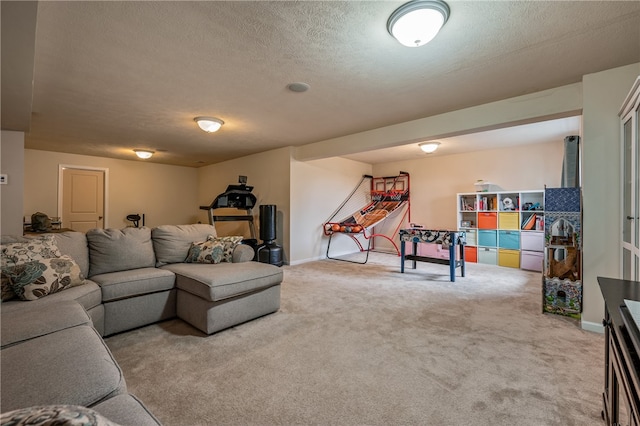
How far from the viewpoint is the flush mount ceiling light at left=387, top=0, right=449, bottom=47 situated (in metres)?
1.66

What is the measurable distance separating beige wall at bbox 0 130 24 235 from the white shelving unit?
7318mm

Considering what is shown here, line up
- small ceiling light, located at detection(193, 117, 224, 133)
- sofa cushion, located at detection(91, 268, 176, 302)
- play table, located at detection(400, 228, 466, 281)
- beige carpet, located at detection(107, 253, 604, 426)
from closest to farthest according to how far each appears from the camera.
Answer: beige carpet, located at detection(107, 253, 604, 426) → sofa cushion, located at detection(91, 268, 176, 302) → small ceiling light, located at detection(193, 117, 224, 133) → play table, located at detection(400, 228, 466, 281)

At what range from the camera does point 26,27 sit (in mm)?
1554

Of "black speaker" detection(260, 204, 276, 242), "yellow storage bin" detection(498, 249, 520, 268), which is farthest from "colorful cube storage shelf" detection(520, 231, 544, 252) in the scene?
"black speaker" detection(260, 204, 276, 242)

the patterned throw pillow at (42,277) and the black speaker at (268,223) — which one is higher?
the black speaker at (268,223)

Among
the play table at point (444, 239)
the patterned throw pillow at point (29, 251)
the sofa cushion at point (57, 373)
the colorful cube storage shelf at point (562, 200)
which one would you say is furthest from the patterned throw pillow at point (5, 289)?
the colorful cube storage shelf at point (562, 200)

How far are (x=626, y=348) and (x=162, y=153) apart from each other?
7196 millimetres

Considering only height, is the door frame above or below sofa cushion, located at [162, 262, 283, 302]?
above

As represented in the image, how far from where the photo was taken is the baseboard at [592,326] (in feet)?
8.07

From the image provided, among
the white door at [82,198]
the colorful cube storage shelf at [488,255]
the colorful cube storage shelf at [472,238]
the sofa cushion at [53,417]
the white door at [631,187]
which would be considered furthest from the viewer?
the white door at [82,198]

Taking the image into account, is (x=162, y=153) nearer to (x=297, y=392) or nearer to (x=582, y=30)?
(x=297, y=392)

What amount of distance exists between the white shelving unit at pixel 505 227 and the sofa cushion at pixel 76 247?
19.8 feet

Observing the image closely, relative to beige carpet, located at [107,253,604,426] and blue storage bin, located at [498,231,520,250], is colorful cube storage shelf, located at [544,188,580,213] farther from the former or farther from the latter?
blue storage bin, located at [498,231,520,250]

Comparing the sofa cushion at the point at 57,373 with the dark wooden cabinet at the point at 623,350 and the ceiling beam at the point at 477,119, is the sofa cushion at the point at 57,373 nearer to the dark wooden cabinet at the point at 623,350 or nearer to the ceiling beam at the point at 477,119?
the dark wooden cabinet at the point at 623,350
